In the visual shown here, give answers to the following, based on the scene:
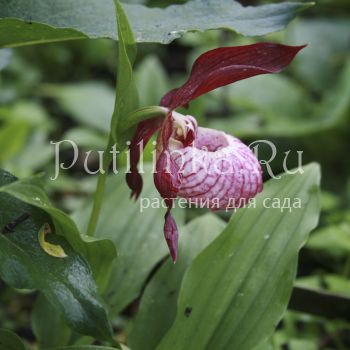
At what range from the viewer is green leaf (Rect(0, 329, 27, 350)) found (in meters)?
0.89

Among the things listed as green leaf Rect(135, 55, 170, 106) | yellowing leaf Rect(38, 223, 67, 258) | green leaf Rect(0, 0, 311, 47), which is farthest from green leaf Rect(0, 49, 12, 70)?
green leaf Rect(135, 55, 170, 106)

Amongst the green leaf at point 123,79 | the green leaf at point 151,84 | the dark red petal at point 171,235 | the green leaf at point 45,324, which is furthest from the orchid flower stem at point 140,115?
the green leaf at point 151,84

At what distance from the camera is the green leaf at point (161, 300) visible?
116 centimetres

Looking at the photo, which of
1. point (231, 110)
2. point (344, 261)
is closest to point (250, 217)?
point (344, 261)

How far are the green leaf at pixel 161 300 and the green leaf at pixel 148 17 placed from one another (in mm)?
431

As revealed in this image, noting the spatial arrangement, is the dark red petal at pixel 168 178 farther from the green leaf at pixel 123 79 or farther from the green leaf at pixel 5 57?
the green leaf at pixel 5 57

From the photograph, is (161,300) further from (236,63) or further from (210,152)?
(236,63)

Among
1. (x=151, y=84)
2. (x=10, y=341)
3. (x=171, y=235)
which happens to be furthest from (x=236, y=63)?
(x=151, y=84)

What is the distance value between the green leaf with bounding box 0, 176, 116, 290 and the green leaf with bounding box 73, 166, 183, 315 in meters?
0.11

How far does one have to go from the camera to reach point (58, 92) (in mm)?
2541

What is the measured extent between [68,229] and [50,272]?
A: 86 millimetres

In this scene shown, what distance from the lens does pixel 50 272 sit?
821 millimetres

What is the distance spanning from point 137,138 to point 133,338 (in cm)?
39

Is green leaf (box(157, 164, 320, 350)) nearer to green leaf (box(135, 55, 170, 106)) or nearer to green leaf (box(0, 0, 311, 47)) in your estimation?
green leaf (box(0, 0, 311, 47))
